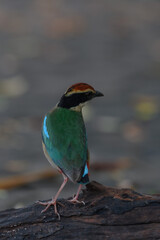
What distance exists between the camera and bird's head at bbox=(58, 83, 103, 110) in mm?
5074

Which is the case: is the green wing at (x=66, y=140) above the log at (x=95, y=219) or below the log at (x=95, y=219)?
above

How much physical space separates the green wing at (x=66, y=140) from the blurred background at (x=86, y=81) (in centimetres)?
277

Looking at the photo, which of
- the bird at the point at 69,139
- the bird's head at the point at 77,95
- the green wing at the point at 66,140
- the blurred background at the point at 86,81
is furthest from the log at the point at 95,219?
the blurred background at the point at 86,81

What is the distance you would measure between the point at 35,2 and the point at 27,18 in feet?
3.58

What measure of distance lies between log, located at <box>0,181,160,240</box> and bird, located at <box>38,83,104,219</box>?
3.7 inches

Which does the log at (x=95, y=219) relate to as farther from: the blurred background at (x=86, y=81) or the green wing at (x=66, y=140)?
the blurred background at (x=86, y=81)

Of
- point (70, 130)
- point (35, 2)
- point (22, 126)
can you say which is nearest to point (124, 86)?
point (22, 126)

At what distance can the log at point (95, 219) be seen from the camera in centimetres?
470

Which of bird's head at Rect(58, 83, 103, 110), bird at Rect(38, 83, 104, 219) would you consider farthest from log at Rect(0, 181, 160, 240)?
bird's head at Rect(58, 83, 103, 110)

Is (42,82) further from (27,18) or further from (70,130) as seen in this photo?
(70,130)

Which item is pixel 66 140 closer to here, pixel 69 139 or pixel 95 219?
pixel 69 139

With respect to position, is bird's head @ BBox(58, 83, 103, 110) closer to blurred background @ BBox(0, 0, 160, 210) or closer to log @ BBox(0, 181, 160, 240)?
log @ BBox(0, 181, 160, 240)

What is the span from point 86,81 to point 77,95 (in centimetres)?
664

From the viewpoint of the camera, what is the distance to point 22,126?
1008 cm
